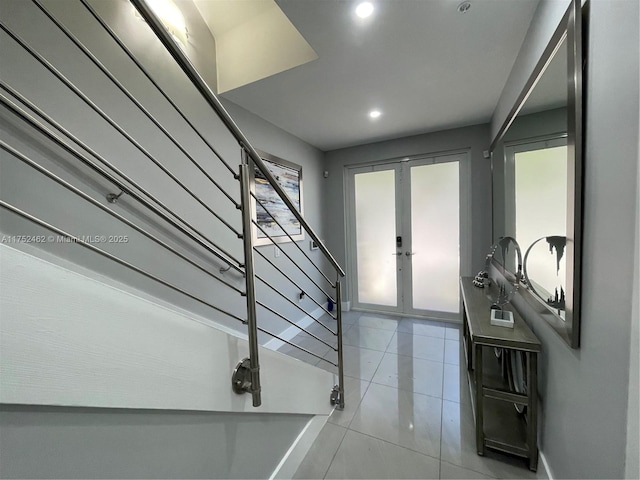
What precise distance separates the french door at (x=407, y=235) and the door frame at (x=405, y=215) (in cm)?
1

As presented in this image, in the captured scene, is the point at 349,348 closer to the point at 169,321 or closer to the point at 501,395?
the point at 501,395

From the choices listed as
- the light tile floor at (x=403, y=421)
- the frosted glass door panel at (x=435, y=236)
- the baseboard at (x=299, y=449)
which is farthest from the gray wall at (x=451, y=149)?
the baseboard at (x=299, y=449)

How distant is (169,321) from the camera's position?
0.74 meters

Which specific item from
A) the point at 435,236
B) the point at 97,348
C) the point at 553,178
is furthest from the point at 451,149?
the point at 97,348

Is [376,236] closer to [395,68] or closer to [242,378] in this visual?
[395,68]

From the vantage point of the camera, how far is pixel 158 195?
1.69 meters

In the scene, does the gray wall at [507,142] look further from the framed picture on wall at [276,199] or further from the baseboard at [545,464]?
the framed picture on wall at [276,199]

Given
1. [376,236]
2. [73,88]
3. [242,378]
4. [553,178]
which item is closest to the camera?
[73,88]

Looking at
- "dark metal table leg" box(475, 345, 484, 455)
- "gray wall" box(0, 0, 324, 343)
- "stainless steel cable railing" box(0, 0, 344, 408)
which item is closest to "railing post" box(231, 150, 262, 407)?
"stainless steel cable railing" box(0, 0, 344, 408)

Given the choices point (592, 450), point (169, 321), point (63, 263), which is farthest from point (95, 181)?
point (592, 450)

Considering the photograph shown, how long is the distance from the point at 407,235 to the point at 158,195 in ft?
9.47

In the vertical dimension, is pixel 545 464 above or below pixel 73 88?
below

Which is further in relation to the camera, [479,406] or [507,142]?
[507,142]

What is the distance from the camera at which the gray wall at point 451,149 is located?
299 centimetres
